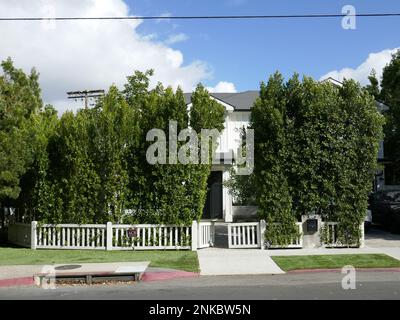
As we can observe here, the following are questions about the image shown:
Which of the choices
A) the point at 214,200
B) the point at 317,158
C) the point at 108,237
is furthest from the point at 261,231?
the point at 214,200

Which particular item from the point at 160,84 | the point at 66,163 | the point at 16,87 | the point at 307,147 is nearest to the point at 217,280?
the point at 307,147

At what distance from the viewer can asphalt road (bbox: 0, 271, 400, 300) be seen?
8.27m

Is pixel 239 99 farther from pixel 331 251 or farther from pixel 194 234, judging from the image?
pixel 331 251

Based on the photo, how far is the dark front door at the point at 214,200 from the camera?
968 inches

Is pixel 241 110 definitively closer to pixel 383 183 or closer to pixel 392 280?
pixel 383 183

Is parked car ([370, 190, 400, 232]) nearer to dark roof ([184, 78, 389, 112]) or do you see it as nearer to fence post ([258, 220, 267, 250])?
fence post ([258, 220, 267, 250])

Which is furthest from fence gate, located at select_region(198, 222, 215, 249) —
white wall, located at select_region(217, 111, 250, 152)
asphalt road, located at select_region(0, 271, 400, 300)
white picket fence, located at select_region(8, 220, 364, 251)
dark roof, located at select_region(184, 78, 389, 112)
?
dark roof, located at select_region(184, 78, 389, 112)

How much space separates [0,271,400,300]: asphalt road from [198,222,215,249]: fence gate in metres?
3.95

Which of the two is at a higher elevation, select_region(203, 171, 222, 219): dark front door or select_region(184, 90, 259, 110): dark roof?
select_region(184, 90, 259, 110): dark roof

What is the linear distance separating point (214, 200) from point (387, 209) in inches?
338

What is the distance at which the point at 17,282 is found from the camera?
32.4 ft

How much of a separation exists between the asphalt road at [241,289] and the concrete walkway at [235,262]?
50 centimetres

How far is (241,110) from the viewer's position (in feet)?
93.0

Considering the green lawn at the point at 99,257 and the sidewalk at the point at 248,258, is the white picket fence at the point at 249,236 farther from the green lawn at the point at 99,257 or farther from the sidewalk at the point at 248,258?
the green lawn at the point at 99,257
